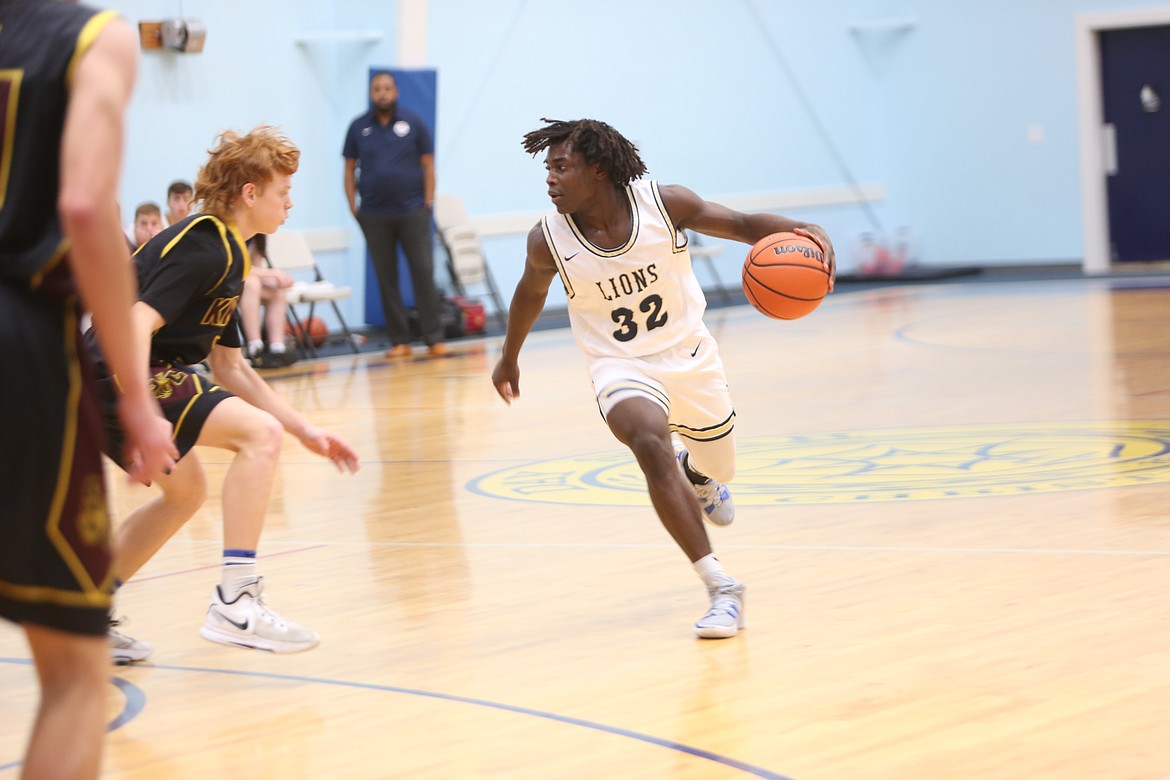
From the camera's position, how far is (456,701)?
3.74 meters

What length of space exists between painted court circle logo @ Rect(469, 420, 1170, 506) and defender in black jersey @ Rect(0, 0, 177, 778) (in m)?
4.23

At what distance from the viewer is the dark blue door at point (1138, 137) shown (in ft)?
61.9

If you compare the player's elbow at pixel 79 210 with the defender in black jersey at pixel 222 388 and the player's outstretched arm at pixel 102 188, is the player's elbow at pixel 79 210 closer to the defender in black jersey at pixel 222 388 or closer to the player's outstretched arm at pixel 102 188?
the player's outstretched arm at pixel 102 188

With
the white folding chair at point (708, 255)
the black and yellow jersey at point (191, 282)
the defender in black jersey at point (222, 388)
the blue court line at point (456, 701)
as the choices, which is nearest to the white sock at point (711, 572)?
the blue court line at point (456, 701)

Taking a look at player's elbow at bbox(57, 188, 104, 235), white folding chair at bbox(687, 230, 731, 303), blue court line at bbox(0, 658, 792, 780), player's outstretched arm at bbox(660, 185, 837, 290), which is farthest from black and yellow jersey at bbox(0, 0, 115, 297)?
white folding chair at bbox(687, 230, 731, 303)

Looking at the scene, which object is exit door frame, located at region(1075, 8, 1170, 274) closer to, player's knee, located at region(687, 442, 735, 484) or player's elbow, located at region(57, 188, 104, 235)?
player's knee, located at region(687, 442, 735, 484)

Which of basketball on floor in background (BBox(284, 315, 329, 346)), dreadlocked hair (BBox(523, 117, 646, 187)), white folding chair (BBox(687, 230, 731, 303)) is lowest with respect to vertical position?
white folding chair (BBox(687, 230, 731, 303))

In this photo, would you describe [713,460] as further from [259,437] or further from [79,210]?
[79,210]

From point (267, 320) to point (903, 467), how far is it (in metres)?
7.19

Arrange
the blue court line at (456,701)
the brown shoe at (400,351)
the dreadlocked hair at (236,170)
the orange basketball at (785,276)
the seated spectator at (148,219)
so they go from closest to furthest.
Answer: the blue court line at (456,701) < the dreadlocked hair at (236,170) < the orange basketball at (785,276) < the seated spectator at (148,219) < the brown shoe at (400,351)

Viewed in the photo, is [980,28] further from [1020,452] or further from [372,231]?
[1020,452]

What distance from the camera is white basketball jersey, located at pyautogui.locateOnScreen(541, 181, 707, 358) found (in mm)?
4660

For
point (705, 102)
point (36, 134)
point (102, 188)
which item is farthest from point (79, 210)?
point (705, 102)

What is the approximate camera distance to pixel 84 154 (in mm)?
2078
